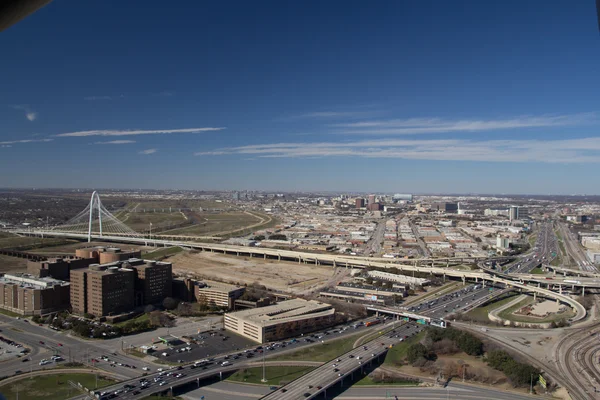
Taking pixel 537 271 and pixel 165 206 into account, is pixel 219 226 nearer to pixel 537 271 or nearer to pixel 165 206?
pixel 537 271

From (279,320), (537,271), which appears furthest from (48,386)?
(537,271)

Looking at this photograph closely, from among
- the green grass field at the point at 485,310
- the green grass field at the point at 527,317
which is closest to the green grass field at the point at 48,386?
the green grass field at the point at 485,310

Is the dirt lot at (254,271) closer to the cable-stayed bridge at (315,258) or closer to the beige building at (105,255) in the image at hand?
the cable-stayed bridge at (315,258)

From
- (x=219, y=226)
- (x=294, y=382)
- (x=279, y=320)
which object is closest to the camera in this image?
(x=294, y=382)

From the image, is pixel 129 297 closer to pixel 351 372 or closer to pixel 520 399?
pixel 351 372

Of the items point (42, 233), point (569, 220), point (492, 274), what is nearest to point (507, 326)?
point (492, 274)

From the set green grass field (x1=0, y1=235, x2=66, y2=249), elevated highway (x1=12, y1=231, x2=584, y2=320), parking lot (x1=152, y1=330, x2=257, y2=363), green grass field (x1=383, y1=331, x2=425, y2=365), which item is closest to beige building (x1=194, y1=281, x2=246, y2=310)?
parking lot (x1=152, y1=330, x2=257, y2=363)
